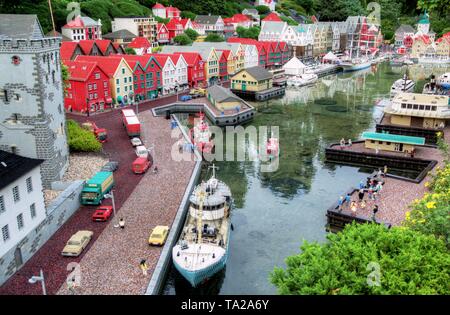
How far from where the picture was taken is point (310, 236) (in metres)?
42.0

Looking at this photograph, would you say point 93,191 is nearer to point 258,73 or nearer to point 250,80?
point 250,80

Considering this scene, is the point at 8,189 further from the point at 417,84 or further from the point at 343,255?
the point at 417,84

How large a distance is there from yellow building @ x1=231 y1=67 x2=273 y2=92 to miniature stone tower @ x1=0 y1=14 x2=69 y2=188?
61789 mm

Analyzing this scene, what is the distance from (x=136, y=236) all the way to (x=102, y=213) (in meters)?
5.08

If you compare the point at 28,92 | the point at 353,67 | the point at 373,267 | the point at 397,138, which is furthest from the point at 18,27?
the point at 353,67

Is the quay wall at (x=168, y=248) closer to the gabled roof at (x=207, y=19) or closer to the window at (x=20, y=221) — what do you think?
the window at (x=20, y=221)

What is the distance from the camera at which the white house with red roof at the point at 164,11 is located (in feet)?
599

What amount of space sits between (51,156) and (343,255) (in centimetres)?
3284

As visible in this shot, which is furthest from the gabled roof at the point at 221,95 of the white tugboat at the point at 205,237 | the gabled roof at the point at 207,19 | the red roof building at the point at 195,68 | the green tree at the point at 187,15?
the green tree at the point at 187,15

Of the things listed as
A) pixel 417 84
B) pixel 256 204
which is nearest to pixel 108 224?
pixel 256 204

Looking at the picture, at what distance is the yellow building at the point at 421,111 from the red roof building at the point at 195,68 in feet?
164

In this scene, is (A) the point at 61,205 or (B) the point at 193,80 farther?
(B) the point at 193,80

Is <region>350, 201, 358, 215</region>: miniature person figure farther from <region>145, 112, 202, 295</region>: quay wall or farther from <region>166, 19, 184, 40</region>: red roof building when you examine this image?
<region>166, 19, 184, 40</region>: red roof building

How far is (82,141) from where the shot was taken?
56406mm
